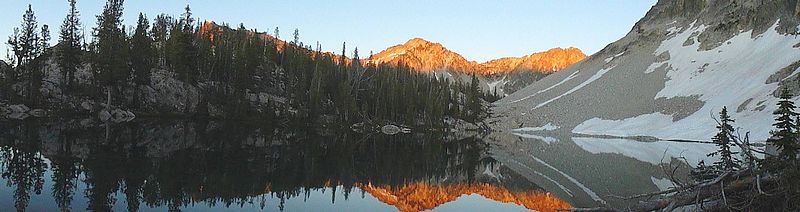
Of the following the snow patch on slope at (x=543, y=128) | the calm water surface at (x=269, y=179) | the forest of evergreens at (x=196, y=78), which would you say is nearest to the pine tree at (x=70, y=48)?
the forest of evergreens at (x=196, y=78)

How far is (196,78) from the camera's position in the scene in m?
90.1

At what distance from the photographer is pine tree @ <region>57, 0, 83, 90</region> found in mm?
71500

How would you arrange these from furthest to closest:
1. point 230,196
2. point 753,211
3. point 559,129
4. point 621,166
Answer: point 559,129 < point 621,166 < point 230,196 < point 753,211

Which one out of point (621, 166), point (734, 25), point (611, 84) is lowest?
point (621, 166)

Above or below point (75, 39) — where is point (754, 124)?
below

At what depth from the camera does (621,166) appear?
37.9 meters

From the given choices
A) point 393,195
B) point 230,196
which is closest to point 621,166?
point 393,195

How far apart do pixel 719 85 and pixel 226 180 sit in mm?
98023

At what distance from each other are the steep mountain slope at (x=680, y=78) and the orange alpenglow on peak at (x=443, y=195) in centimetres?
5704

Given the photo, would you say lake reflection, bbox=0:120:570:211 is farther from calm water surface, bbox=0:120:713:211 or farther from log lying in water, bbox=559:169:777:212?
log lying in water, bbox=559:169:777:212

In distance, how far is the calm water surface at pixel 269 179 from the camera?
58.7ft

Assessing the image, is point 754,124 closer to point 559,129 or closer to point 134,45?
point 559,129

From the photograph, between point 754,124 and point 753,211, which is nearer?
point 753,211

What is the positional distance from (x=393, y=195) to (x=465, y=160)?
21440 millimetres
